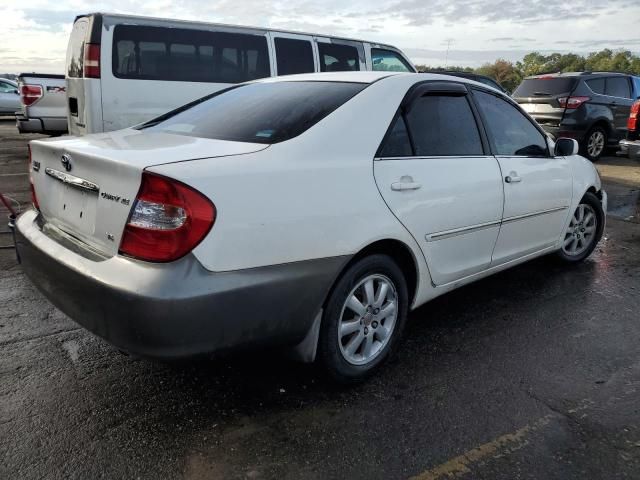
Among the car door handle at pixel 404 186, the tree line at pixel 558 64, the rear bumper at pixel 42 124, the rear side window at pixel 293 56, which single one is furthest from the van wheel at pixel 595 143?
the tree line at pixel 558 64

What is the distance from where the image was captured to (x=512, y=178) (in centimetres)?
359

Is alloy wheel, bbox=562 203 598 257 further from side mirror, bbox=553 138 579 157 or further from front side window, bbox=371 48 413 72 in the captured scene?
front side window, bbox=371 48 413 72

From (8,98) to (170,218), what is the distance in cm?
2164

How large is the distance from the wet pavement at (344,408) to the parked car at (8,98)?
19.5 m

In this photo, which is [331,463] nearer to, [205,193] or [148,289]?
[148,289]

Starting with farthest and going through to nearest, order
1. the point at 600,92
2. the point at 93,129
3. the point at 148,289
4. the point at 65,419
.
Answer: the point at 600,92 → the point at 93,129 → the point at 65,419 → the point at 148,289

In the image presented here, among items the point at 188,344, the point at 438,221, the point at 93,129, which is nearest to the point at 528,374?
the point at 438,221

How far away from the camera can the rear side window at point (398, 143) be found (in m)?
2.82

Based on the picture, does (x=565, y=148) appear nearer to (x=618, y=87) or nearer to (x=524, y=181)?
(x=524, y=181)

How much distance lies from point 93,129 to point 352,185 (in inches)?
189

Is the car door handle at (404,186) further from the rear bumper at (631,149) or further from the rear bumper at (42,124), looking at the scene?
the rear bumper at (42,124)

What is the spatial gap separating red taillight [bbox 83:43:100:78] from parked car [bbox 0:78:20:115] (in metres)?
16.3

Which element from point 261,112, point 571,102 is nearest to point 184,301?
point 261,112

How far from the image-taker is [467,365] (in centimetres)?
304
